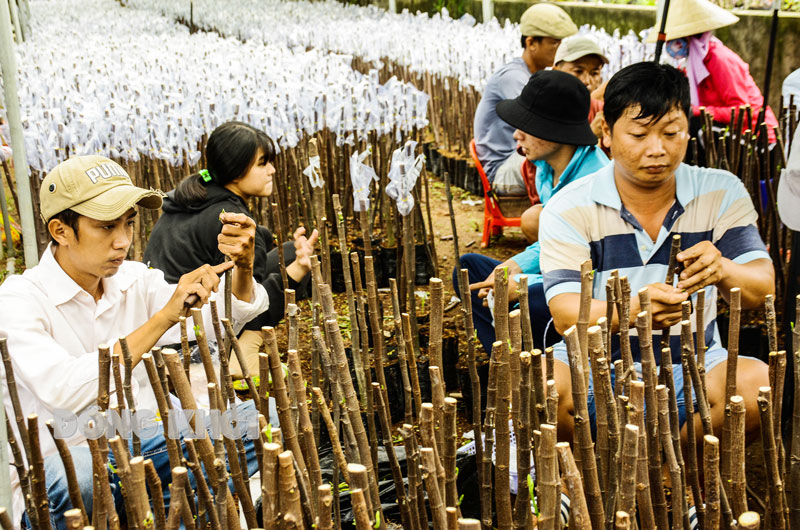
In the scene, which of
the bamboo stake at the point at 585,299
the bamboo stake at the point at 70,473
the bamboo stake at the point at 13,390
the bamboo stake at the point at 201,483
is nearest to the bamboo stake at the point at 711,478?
the bamboo stake at the point at 585,299

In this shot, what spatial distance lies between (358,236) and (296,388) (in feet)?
8.00

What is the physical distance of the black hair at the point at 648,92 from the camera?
186cm

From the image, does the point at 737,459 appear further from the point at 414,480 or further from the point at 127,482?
the point at 127,482

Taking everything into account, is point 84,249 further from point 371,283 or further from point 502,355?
point 502,355

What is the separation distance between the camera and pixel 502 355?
1294 mm

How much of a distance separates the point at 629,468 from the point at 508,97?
9.28 ft

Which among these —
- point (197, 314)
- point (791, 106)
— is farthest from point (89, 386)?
point (791, 106)

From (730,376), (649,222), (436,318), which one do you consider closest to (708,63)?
(649,222)

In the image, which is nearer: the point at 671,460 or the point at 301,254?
the point at 671,460

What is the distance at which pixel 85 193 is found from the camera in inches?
67.5

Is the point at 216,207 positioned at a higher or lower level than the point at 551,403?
higher

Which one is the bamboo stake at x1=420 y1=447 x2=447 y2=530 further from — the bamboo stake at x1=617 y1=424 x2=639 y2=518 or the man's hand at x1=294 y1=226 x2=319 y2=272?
the man's hand at x1=294 y1=226 x2=319 y2=272

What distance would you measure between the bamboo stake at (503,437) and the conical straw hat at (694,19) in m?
2.64

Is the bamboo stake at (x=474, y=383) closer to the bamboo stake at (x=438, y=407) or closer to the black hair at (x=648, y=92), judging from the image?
the bamboo stake at (x=438, y=407)
